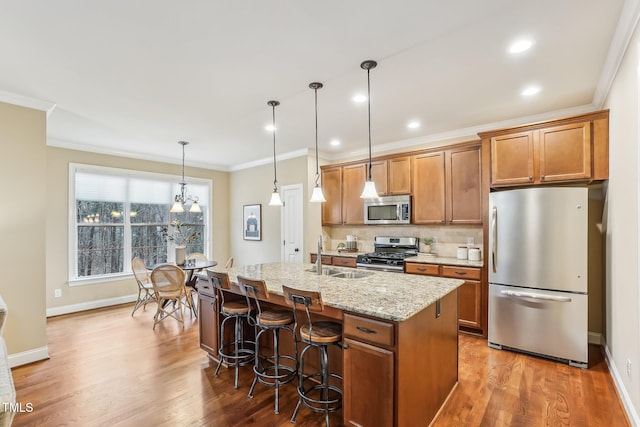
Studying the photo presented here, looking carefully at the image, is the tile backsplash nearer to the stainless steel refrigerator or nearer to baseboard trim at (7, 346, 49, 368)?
the stainless steel refrigerator

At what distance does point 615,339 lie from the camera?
105 inches

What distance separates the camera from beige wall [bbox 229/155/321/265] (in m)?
5.30

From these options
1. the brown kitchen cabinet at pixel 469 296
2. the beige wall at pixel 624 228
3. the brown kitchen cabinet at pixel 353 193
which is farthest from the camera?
the brown kitchen cabinet at pixel 353 193

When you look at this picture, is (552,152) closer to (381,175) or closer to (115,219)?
(381,175)

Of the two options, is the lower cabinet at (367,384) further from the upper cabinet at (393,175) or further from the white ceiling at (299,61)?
the upper cabinet at (393,175)

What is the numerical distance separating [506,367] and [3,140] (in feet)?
17.8

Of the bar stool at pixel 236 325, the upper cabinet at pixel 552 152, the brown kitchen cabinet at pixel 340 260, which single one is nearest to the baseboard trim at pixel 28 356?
the bar stool at pixel 236 325

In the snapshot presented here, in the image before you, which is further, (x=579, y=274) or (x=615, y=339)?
(x=579, y=274)

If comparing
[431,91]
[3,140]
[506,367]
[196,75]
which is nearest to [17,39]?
[196,75]

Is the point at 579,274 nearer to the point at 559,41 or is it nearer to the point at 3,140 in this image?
the point at 559,41

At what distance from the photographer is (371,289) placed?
2.36 meters

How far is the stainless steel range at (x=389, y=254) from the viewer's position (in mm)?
4254

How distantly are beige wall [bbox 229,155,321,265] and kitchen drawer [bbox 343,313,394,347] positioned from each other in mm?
3338

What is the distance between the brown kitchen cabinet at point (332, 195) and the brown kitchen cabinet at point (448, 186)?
133 cm
